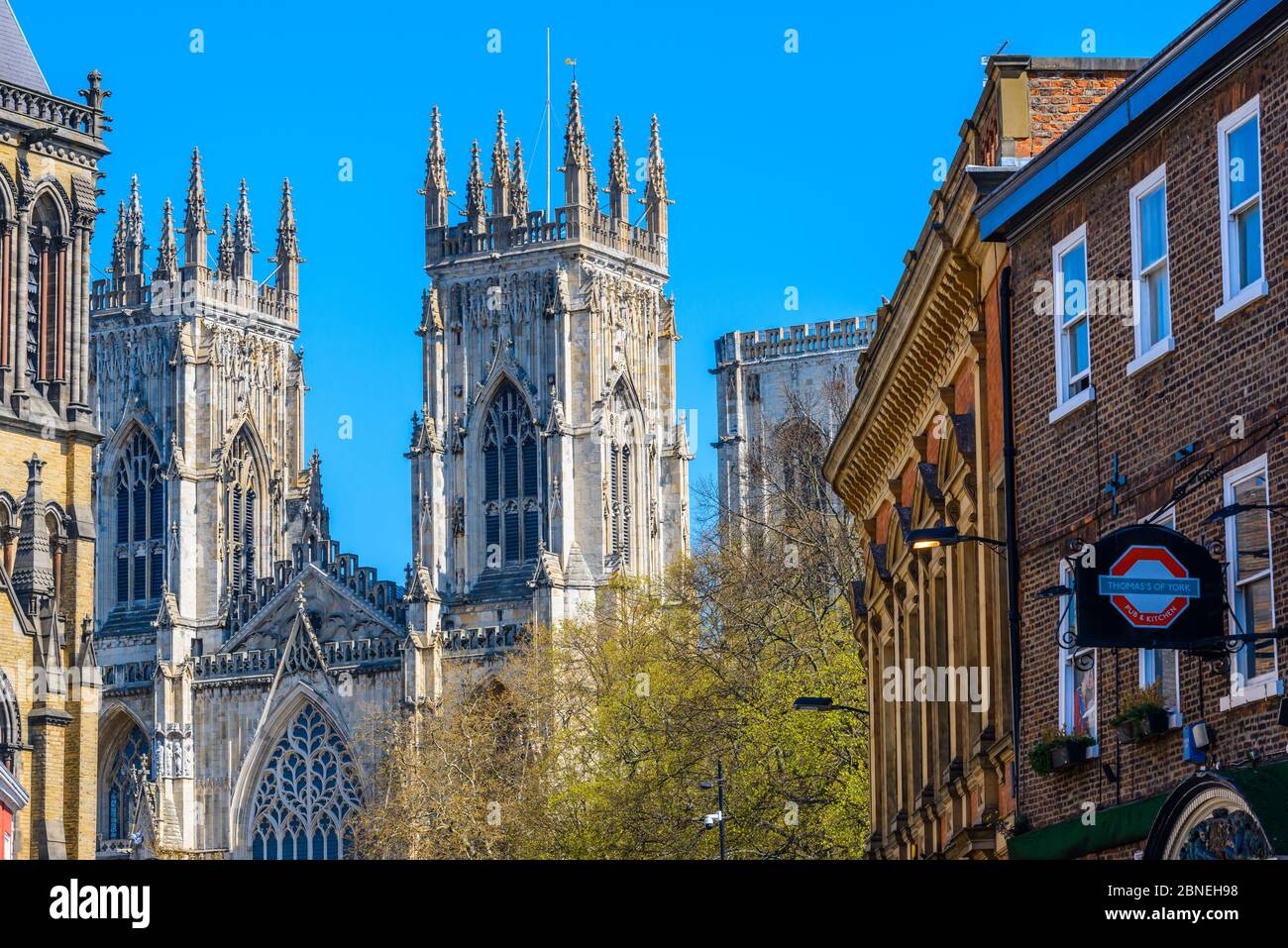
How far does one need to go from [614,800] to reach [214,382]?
5774 cm

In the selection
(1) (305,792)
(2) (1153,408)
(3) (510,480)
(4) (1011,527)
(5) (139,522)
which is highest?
(3) (510,480)

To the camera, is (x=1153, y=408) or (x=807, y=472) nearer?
(x=1153, y=408)

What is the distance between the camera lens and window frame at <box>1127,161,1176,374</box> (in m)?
24.3

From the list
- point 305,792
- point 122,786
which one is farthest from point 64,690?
point 122,786

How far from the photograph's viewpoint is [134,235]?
376ft

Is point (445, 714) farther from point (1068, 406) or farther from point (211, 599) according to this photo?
point (1068, 406)

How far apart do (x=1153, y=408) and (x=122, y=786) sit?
255 feet

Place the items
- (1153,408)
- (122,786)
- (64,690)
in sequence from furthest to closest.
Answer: (122,786)
(64,690)
(1153,408)

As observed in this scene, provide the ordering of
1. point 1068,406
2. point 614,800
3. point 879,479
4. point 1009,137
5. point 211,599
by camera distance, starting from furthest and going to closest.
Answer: point 211,599 → point 614,800 → point 879,479 → point 1009,137 → point 1068,406

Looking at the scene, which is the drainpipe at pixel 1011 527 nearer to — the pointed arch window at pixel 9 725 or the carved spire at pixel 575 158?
the pointed arch window at pixel 9 725

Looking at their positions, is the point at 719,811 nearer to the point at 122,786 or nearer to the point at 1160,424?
the point at 1160,424

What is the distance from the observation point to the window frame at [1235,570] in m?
22.0
